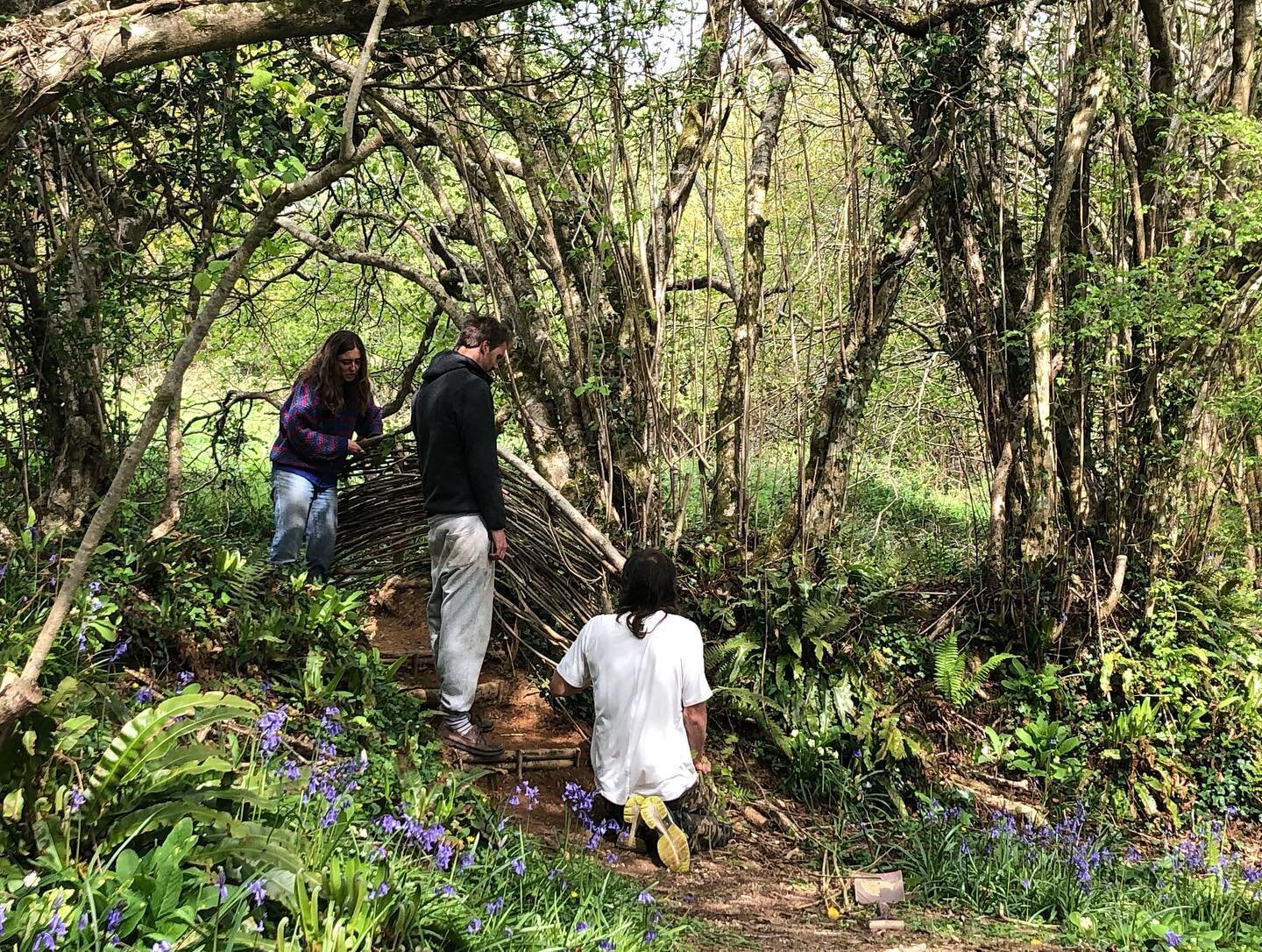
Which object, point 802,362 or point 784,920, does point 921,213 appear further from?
point 784,920

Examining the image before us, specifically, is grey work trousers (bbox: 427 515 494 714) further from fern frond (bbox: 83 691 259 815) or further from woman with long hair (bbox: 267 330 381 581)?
fern frond (bbox: 83 691 259 815)

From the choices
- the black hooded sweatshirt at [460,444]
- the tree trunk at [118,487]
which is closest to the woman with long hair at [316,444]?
the black hooded sweatshirt at [460,444]

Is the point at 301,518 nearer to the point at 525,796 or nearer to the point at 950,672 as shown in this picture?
the point at 525,796

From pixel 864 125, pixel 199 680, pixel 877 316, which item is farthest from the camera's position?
pixel 864 125

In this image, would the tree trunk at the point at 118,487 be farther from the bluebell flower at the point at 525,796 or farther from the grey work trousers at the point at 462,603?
the grey work trousers at the point at 462,603

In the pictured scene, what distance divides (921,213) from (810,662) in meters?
3.07

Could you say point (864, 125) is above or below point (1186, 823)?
above

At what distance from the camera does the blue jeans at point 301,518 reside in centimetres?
489

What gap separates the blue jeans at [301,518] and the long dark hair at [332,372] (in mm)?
436

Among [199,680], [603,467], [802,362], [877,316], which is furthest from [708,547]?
[199,680]

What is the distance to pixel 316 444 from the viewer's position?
4.92 meters

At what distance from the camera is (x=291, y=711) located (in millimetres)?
3607

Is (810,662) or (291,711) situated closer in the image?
(291,711)

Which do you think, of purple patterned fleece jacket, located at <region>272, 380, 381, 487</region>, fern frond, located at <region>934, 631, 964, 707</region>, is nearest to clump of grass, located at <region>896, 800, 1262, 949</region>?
fern frond, located at <region>934, 631, 964, 707</region>
